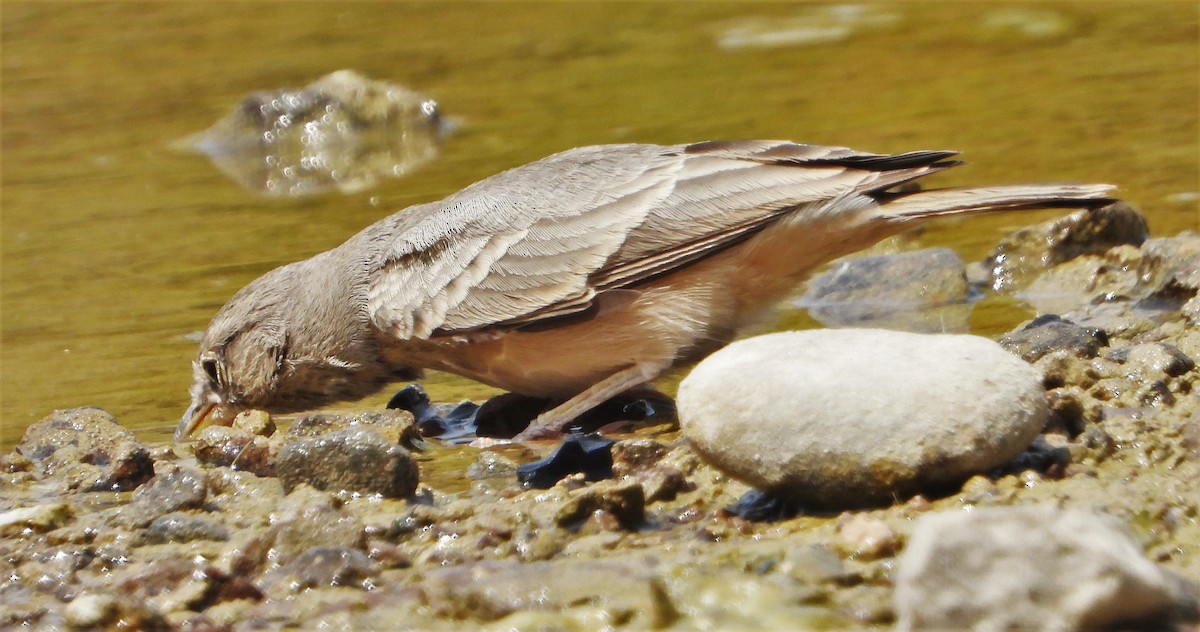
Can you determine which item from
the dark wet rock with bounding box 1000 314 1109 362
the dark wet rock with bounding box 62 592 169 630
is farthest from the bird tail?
the dark wet rock with bounding box 62 592 169 630

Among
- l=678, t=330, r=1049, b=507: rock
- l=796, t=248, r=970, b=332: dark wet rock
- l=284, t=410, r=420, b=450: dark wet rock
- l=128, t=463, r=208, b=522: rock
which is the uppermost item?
l=678, t=330, r=1049, b=507: rock

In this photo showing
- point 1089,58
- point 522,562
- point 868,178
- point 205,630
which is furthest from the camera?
point 1089,58

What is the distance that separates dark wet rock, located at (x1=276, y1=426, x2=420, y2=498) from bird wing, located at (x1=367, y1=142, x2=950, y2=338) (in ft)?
3.76

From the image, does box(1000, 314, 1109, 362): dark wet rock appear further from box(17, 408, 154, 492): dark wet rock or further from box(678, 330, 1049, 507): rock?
box(17, 408, 154, 492): dark wet rock

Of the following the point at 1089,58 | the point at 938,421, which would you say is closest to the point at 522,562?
the point at 938,421

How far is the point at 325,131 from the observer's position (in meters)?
13.3

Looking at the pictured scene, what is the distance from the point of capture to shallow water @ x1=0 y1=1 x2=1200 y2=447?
28.9ft

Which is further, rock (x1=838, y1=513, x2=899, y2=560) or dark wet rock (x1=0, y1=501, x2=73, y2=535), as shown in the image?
dark wet rock (x1=0, y1=501, x2=73, y2=535)

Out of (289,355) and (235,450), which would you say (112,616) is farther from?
(289,355)

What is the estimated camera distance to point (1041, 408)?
4.64 meters

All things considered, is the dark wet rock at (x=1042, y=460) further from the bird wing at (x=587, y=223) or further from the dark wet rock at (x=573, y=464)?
the bird wing at (x=587, y=223)

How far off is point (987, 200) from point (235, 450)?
3023mm

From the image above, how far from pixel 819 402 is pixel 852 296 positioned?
379cm

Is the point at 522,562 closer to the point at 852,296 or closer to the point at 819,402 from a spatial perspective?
the point at 819,402
